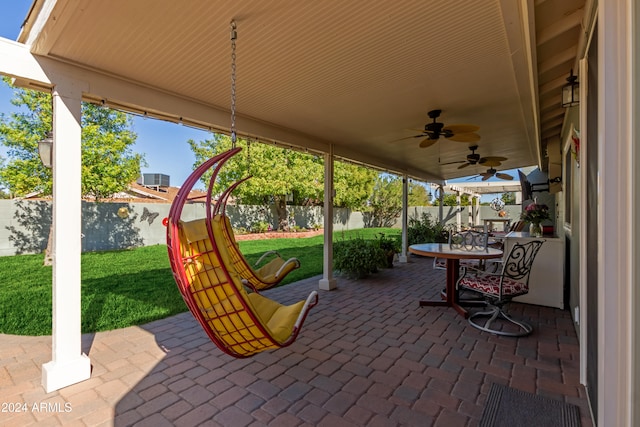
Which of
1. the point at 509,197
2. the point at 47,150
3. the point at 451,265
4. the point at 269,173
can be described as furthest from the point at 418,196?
the point at 47,150

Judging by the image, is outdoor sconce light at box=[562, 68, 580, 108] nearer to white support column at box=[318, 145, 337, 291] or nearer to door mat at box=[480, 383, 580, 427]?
door mat at box=[480, 383, 580, 427]

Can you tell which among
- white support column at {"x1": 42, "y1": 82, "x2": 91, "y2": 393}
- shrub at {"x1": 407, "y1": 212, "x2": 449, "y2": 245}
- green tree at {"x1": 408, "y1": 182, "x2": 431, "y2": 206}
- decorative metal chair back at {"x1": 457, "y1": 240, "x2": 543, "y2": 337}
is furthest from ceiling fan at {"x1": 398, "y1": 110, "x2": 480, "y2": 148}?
green tree at {"x1": 408, "y1": 182, "x2": 431, "y2": 206}

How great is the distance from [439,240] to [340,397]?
287 inches

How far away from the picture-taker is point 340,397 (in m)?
2.12

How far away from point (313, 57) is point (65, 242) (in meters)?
2.25

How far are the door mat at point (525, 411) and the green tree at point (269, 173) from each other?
9755 mm

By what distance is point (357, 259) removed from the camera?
561cm

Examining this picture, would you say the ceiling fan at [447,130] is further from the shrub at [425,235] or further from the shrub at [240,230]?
the shrub at [240,230]

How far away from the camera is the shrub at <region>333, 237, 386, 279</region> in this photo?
5.59 metres

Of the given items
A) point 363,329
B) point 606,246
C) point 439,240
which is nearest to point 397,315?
point 363,329

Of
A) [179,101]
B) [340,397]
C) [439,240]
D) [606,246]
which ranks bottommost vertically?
[340,397]

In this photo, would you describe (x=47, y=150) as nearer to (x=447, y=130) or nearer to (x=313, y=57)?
(x=313, y=57)

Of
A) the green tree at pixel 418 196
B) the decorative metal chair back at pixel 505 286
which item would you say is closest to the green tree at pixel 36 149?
the decorative metal chair back at pixel 505 286

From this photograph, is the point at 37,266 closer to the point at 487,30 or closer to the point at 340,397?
the point at 340,397
